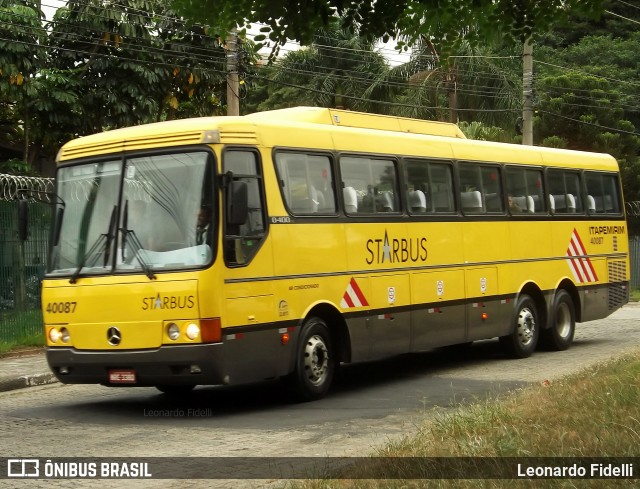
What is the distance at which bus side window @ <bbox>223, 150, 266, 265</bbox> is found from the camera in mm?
11023

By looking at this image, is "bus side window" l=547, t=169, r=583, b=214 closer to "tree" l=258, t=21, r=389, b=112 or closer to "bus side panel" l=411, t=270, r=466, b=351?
"bus side panel" l=411, t=270, r=466, b=351

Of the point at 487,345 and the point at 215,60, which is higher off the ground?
the point at 215,60

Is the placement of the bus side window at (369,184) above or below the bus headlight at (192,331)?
above

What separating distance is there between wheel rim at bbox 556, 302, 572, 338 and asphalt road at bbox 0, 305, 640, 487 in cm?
86

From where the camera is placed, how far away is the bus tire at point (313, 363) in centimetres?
1181

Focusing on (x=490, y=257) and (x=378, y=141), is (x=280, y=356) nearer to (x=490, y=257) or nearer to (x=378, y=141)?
(x=378, y=141)

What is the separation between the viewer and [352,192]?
13086 millimetres

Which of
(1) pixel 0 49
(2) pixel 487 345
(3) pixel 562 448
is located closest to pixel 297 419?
(3) pixel 562 448

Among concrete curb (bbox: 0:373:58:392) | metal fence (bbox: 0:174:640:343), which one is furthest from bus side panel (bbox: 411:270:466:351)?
metal fence (bbox: 0:174:640:343)

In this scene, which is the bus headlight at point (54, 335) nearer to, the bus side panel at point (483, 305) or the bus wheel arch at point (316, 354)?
the bus wheel arch at point (316, 354)

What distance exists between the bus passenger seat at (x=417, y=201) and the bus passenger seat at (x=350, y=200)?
1263 millimetres

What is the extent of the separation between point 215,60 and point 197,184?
1446 centimetres

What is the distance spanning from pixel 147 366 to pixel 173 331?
1.48 ft

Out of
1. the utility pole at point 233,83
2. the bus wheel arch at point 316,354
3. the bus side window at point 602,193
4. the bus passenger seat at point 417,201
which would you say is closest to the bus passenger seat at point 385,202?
the bus passenger seat at point 417,201
